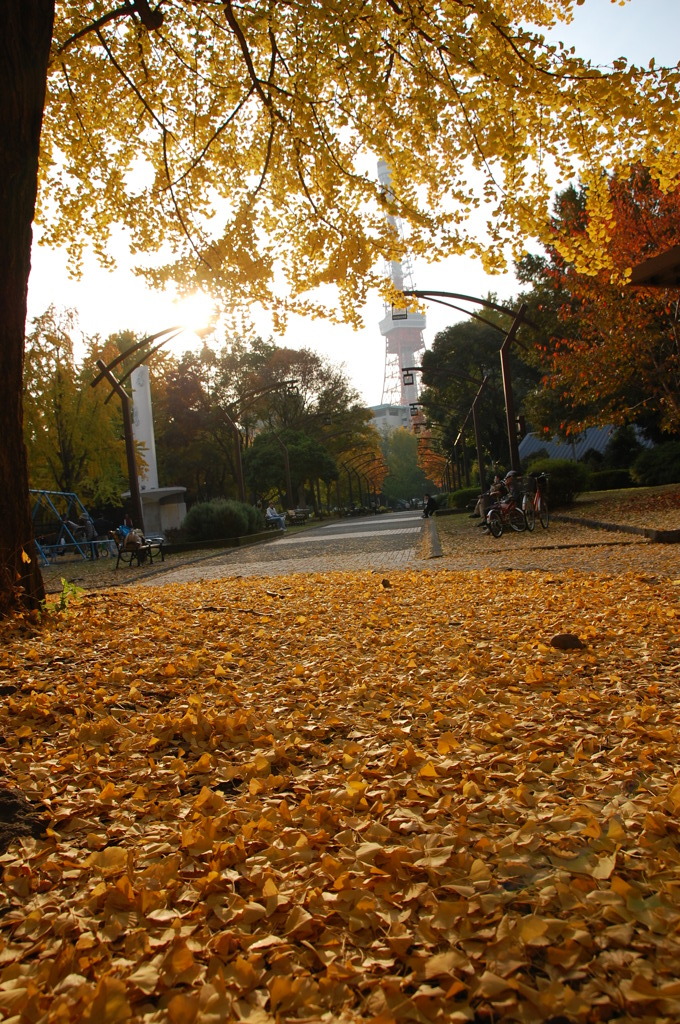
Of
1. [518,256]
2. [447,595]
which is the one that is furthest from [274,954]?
[518,256]

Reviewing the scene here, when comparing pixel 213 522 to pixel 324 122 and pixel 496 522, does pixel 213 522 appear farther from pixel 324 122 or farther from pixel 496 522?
pixel 324 122

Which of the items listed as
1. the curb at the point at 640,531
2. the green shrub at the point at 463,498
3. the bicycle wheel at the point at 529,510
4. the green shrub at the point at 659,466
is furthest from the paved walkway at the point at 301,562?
the green shrub at the point at 463,498

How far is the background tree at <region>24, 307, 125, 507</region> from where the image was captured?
30.2m

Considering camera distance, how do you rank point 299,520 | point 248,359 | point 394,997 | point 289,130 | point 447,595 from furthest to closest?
point 248,359 → point 299,520 → point 289,130 → point 447,595 → point 394,997

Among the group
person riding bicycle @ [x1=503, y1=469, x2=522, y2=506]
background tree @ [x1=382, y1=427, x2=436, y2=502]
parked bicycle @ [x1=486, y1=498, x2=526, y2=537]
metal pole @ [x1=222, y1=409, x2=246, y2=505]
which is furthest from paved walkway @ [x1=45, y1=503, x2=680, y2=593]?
background tree @ [x1=382, y1=427, x2=436, y2=502]

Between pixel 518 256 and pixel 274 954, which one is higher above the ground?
pixel 518 256

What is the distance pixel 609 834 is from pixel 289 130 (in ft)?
27.4

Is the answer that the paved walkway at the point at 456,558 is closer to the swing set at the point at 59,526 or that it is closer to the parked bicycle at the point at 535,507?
the parked bicycle at the point at 535,507

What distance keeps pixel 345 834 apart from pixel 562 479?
67.0ft

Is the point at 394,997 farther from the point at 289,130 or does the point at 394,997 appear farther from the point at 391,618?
the point at 289,130

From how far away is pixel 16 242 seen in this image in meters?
4.80

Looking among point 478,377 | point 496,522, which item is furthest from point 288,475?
point 496,522

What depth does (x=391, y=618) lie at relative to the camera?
5.64 metres

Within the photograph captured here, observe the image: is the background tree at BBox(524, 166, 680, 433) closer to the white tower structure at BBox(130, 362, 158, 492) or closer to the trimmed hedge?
the trimmed hedge
